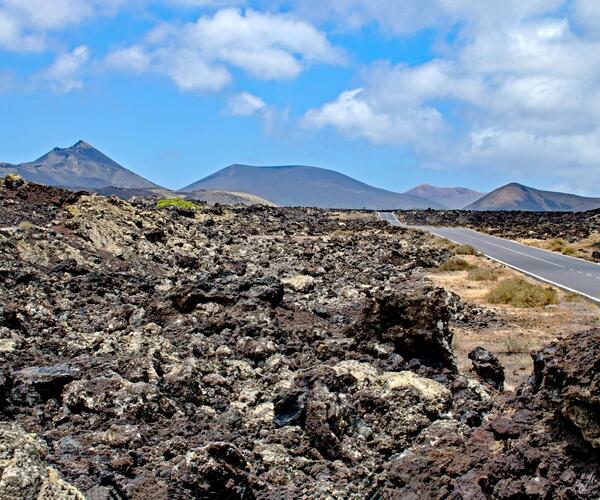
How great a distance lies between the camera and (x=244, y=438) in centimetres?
524

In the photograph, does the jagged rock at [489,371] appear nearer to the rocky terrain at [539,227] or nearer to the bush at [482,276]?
the bush at [482,276]

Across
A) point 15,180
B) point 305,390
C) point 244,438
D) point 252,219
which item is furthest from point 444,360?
point 252,219

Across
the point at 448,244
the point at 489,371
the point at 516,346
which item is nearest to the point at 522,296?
the point at 516,346

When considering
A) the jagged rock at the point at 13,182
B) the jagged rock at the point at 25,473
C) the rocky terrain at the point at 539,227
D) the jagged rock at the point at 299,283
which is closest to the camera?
the jagged rock at the point at 25,473

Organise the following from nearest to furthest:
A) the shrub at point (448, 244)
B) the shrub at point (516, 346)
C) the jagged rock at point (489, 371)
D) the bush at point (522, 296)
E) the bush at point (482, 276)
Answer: the jagged rock at point (489, 371)
the shrub at point (516, 346)
the bush at point (522, 296)
the bush at point (482, 276)
the shrub at point (448, 244)

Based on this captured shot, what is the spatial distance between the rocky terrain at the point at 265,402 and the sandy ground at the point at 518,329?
7.37ft

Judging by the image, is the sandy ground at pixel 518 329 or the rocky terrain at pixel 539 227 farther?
the rocky terrain at pixel 539 227

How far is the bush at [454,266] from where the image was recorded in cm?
2349

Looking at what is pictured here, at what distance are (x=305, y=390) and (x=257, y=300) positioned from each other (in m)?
4.17

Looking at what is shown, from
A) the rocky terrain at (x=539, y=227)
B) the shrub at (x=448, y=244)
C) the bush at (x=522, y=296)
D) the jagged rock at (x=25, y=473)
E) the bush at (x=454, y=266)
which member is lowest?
the bush at (x=522, y=296)

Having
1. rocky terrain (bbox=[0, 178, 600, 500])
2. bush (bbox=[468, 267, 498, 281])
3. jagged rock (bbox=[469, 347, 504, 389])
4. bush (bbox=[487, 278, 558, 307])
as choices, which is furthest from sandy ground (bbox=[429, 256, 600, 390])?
rocky terrain (bbox=[0, 178, 600, 500])

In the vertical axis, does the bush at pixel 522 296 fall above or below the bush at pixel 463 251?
below

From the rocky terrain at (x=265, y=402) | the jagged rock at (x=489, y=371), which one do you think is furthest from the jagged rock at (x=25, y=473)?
the jagged rock at (x=489, y=371)

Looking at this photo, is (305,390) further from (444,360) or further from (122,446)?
(444,360)
